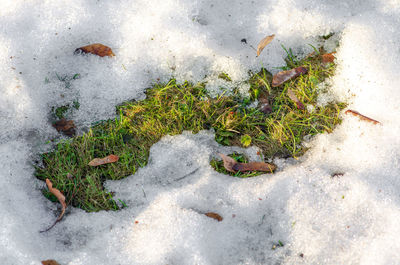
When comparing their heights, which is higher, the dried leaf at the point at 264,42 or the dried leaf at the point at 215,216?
the dried leaf at the point at 264,42

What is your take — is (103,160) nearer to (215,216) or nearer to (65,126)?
(65,126)

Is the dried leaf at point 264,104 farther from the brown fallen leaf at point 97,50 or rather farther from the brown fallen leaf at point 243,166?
the brown fallen leaf at point 97,50

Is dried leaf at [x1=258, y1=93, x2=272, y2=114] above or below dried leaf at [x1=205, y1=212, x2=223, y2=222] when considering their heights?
above

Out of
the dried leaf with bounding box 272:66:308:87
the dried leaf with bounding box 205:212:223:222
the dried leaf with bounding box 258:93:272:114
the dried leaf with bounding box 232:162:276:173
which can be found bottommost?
the dried leaf with bounding box 205:212:223:222

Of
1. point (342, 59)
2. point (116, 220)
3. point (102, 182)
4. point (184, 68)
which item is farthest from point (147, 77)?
point (342, 59)

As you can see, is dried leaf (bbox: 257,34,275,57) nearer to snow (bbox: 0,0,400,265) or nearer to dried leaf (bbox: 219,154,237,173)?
snow (bbox: 0,0,400,265)

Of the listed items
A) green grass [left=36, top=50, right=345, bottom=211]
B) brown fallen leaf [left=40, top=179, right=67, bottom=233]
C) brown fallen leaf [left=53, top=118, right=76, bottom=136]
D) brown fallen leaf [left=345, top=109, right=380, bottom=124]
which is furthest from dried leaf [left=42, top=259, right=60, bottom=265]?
brown fallen leaf [left=345, top=109, right=380, bottom=124]

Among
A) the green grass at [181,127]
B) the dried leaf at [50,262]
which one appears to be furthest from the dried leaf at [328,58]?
the dried leaf at [50,262]
